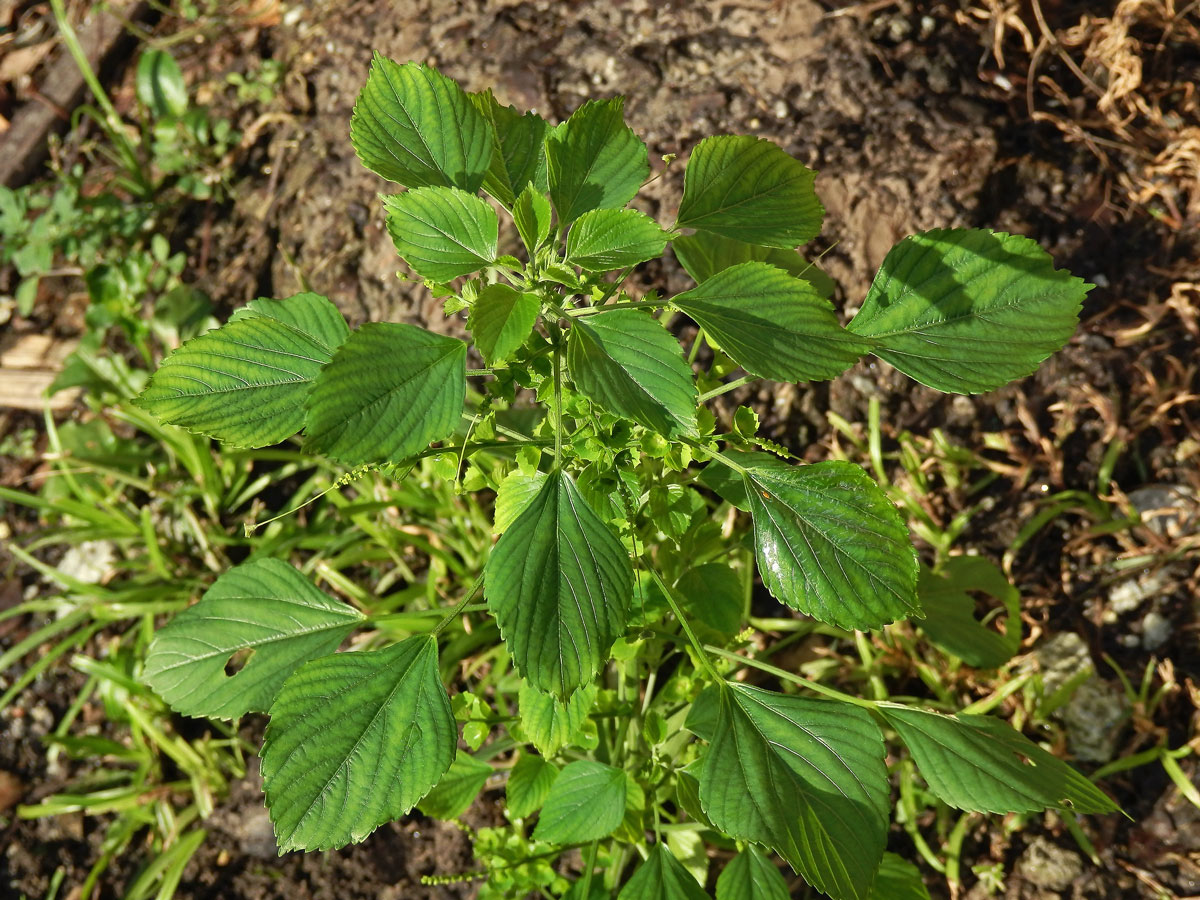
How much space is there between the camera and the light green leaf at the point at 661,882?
51.1 inches

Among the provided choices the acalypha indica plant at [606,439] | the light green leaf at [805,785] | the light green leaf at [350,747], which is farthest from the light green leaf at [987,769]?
the light green leaf at [350,747]

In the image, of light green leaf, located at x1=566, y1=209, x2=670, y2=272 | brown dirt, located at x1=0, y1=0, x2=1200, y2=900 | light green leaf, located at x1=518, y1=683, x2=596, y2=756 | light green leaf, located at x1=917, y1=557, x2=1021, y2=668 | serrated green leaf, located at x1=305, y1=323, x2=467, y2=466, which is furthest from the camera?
brown dirt, located at x1=0, y1=0, x2=1200, y2=900

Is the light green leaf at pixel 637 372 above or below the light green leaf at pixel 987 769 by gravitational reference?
above

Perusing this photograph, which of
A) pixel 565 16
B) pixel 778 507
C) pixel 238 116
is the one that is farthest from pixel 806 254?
pixel 238 116

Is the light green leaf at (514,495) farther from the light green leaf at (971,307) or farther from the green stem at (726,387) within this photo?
the light green leaf at (971,307)

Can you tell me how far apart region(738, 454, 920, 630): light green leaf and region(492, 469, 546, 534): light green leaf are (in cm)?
26

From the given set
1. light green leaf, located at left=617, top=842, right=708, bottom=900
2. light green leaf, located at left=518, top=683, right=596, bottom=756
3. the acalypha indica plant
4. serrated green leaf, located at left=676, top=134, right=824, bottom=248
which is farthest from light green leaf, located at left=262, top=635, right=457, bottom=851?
serrated green leaf, located at left=676, top=134, right=824, bottom=248

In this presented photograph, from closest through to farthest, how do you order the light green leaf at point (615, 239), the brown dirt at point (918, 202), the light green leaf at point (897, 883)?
the light green leaf at point (615, 239)
the light green leaf at point (897, 883)
the brown dirt at point (918, 202)

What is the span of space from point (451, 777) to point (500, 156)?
3.28 ft

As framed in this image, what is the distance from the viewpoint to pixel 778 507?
109cm

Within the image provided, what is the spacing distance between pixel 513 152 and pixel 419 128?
5.2 inches

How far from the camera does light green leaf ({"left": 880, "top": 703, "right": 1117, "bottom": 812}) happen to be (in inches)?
42.6

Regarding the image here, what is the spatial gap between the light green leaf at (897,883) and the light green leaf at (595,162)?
1066 mm

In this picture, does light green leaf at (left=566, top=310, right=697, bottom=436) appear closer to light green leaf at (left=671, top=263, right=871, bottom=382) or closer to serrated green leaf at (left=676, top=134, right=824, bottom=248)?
light green leaf at (left=671, top=263, right=871, bottom=382)
